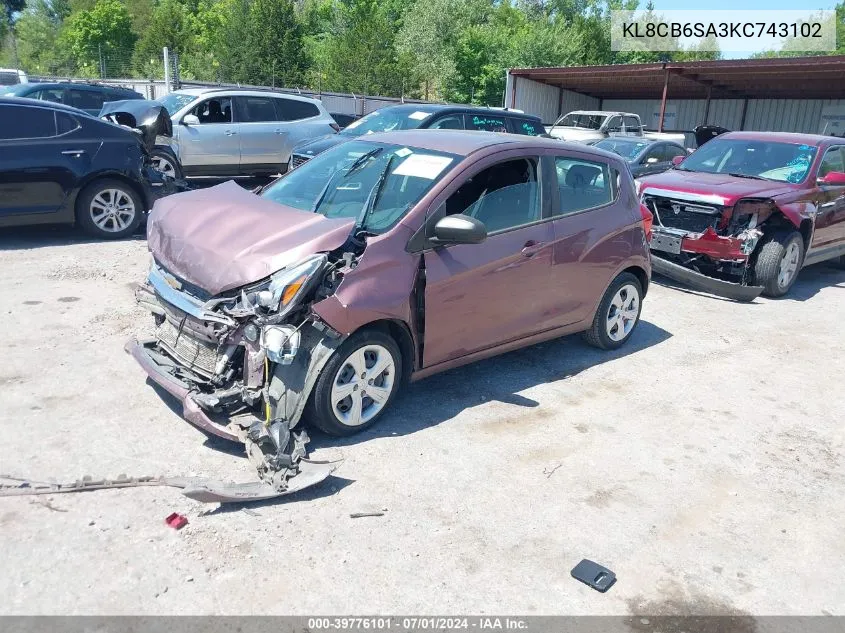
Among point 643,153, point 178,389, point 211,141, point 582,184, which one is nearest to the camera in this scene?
point 178,389

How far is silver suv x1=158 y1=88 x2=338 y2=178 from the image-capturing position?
12.4 metres

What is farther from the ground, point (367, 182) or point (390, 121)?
point (390, 121)

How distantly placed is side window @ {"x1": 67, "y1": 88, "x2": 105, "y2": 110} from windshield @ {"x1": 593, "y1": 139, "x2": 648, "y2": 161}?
1164 centimetres

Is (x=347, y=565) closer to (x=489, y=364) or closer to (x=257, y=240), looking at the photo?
(x=257, y=240)

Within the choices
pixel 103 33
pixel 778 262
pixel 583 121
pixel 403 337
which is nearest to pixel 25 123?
pixel 403 337

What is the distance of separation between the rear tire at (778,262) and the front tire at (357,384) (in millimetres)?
5775

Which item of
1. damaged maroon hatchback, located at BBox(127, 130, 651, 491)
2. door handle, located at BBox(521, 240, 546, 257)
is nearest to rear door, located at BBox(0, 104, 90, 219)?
damaged maroon hatchback, located at BBox(127, 130, 651, 491)

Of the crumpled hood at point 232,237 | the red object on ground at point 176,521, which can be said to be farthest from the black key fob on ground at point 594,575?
the crumpled hood at point 232,237

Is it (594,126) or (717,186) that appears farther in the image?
(594,126)

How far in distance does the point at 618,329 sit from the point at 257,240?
3.53m

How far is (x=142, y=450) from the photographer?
13.4 ft

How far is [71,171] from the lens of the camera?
8.37 m

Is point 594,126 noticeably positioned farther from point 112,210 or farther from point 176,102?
point 112,210

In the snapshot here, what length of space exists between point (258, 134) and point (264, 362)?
9.95 m
